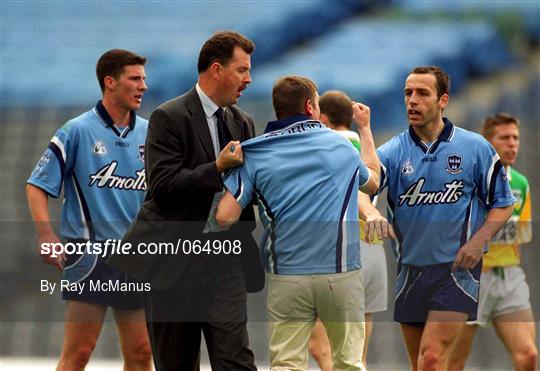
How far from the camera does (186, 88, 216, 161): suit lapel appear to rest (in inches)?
197

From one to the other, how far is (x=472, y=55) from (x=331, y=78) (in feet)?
6.60

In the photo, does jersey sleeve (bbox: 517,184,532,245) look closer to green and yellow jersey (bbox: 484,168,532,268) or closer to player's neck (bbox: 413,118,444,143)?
green and yellow jersey (bbox: 484,168,532,268)

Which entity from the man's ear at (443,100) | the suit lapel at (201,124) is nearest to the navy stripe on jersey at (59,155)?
the suit lapel at (201,124)

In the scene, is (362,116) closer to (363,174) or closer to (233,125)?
(363,174)

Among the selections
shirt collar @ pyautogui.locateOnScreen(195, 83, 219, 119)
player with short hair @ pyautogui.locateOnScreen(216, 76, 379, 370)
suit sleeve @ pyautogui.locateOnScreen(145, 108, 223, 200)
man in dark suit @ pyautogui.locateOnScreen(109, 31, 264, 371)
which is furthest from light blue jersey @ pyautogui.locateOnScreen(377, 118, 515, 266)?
suit sleeve @ pyautogui.locateOnScreen(145, 108, 223, 200)

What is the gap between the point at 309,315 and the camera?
4914mm

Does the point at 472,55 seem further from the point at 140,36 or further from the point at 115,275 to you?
the point at 115,275

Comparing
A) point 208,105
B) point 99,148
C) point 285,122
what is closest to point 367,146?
point 285,122

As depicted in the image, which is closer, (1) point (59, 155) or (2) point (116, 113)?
(1) point (59, 155)

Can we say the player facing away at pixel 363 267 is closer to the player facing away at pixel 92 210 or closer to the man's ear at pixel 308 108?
the player facing away at pixel 92 210

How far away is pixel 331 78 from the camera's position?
1510 centimetres

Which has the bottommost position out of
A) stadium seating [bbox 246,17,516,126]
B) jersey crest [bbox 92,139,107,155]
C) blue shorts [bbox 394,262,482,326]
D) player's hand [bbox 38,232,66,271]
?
blue shorts [bbox 394,262,482,326]

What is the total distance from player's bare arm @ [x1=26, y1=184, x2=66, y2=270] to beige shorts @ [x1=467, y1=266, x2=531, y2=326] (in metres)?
2.79

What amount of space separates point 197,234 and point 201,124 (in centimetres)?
48
